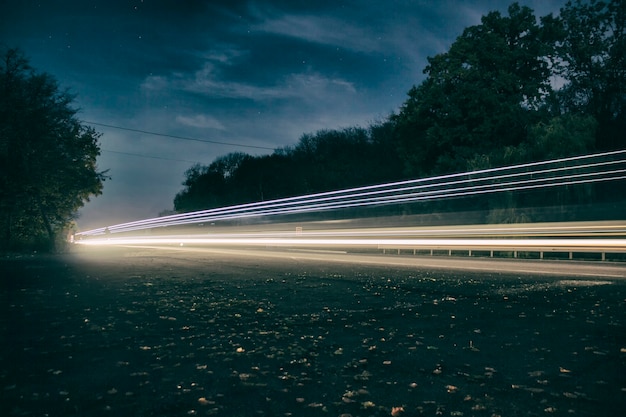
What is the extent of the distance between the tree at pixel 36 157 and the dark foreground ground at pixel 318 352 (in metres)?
22.7

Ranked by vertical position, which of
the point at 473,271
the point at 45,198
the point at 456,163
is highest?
the point at 456,163

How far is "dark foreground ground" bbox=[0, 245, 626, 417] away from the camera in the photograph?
2.70m

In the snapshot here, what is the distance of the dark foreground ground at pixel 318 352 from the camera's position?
106 inches

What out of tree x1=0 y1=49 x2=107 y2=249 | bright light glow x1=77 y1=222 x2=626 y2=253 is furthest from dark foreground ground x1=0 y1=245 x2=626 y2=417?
tree x1=0 y1=49 x2=107 y2=249

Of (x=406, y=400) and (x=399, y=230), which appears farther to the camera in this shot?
(x=399, y=230)

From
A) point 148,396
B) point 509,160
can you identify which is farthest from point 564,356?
point 509,160

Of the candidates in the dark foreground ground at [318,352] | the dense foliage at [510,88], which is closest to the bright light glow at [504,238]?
the dark foreground ground at [318,352]

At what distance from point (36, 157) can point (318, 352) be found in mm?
28514

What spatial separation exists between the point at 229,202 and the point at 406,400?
8950cm

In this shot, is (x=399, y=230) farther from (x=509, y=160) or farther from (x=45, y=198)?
(x=45, y=198)

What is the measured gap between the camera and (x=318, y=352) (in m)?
3.80

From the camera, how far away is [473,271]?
10.4 metres

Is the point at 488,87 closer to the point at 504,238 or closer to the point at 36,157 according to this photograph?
the point at 504,238

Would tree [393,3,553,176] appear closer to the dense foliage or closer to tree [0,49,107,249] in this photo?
the dense foliage
